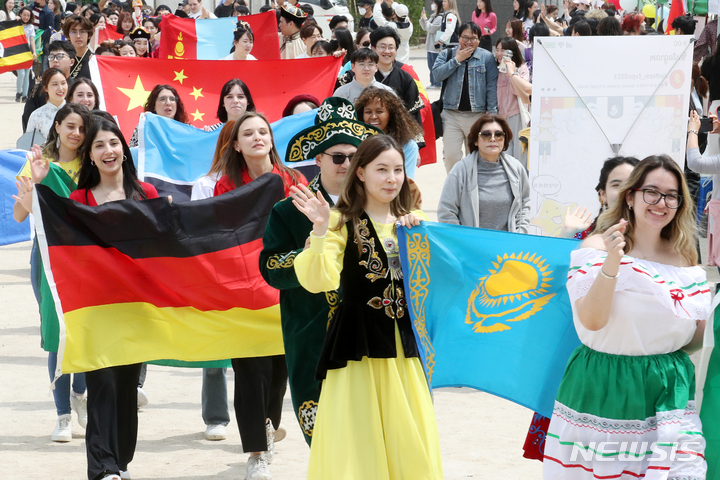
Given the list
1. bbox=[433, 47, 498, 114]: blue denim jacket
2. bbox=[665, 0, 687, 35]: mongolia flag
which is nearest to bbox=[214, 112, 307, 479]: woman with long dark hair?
bbox=[433, 47, 498, 114]: blue denim jacket

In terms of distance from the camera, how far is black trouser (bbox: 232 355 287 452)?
512 cm

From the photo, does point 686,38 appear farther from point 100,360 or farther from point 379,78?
point 100,360

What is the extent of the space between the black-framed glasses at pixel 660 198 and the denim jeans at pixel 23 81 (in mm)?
20721

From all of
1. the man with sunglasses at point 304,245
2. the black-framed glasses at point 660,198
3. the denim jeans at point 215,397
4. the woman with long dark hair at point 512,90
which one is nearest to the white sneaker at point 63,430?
the denim jeans at point 215,397

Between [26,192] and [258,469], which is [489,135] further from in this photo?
[26,192]

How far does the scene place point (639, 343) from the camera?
3521 mm

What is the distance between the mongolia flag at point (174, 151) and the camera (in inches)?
311

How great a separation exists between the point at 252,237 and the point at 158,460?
1368 millimetres

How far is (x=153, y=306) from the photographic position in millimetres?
5172

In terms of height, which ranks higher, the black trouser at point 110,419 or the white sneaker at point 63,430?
the black trouser at point 110,419

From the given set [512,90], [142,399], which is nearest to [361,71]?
[512,90]

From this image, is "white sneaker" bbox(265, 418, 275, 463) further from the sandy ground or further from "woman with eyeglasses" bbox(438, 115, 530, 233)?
"woman with eyeglasses" bbox(438, 115, 530, 233)

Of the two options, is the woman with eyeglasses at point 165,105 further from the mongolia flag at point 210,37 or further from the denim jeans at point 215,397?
the mongolia flag at point 210,37

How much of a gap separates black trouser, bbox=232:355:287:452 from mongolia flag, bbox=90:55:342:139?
4732 millimetres
